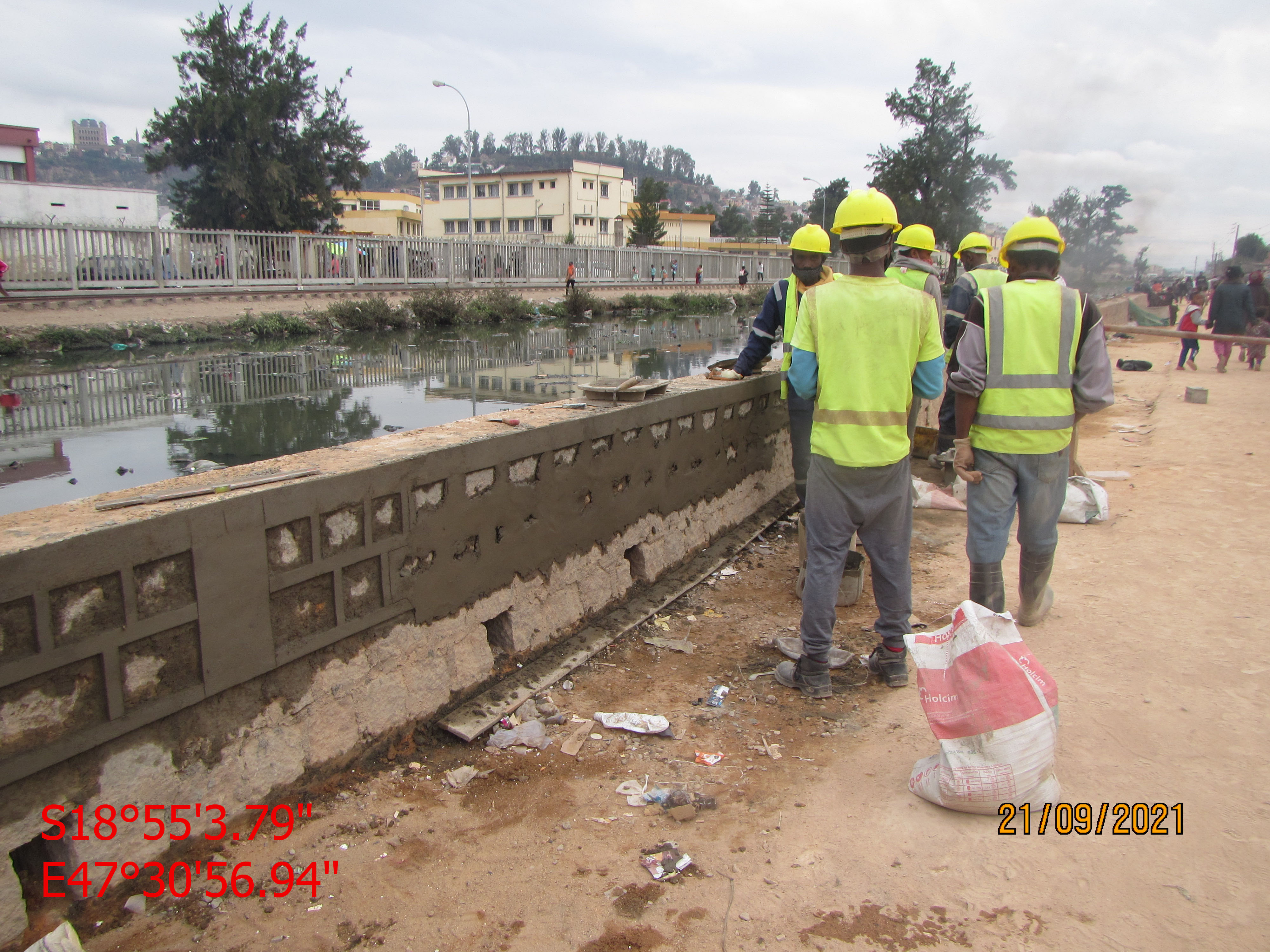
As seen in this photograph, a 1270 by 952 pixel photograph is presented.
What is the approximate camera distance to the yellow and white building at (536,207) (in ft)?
255

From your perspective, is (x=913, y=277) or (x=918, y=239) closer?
(x=913, y=277)

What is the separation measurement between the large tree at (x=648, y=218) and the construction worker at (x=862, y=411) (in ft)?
234

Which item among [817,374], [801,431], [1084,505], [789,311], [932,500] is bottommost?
[932,500]

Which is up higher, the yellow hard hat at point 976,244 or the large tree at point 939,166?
the large tree at point 939,166

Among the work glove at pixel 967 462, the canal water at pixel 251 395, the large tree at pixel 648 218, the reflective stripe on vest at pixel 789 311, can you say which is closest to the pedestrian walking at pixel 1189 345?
the canal water at pixel 251 395

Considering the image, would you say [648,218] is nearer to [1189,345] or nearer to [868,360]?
[1189,345]

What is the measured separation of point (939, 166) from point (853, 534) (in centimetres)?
5946

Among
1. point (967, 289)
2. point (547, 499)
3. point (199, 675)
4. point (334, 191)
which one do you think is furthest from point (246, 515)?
point (334, 191)

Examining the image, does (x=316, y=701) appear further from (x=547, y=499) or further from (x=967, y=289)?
(x=967, y=289)

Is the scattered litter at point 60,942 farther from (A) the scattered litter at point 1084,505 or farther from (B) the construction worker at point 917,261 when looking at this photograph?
(A) the scattered litter at point 1084,505

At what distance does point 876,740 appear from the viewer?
3373mm

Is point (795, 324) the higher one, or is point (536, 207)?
point (536, 207)

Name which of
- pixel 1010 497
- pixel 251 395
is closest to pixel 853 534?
pixel 1010 497

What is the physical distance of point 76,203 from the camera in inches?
1404
